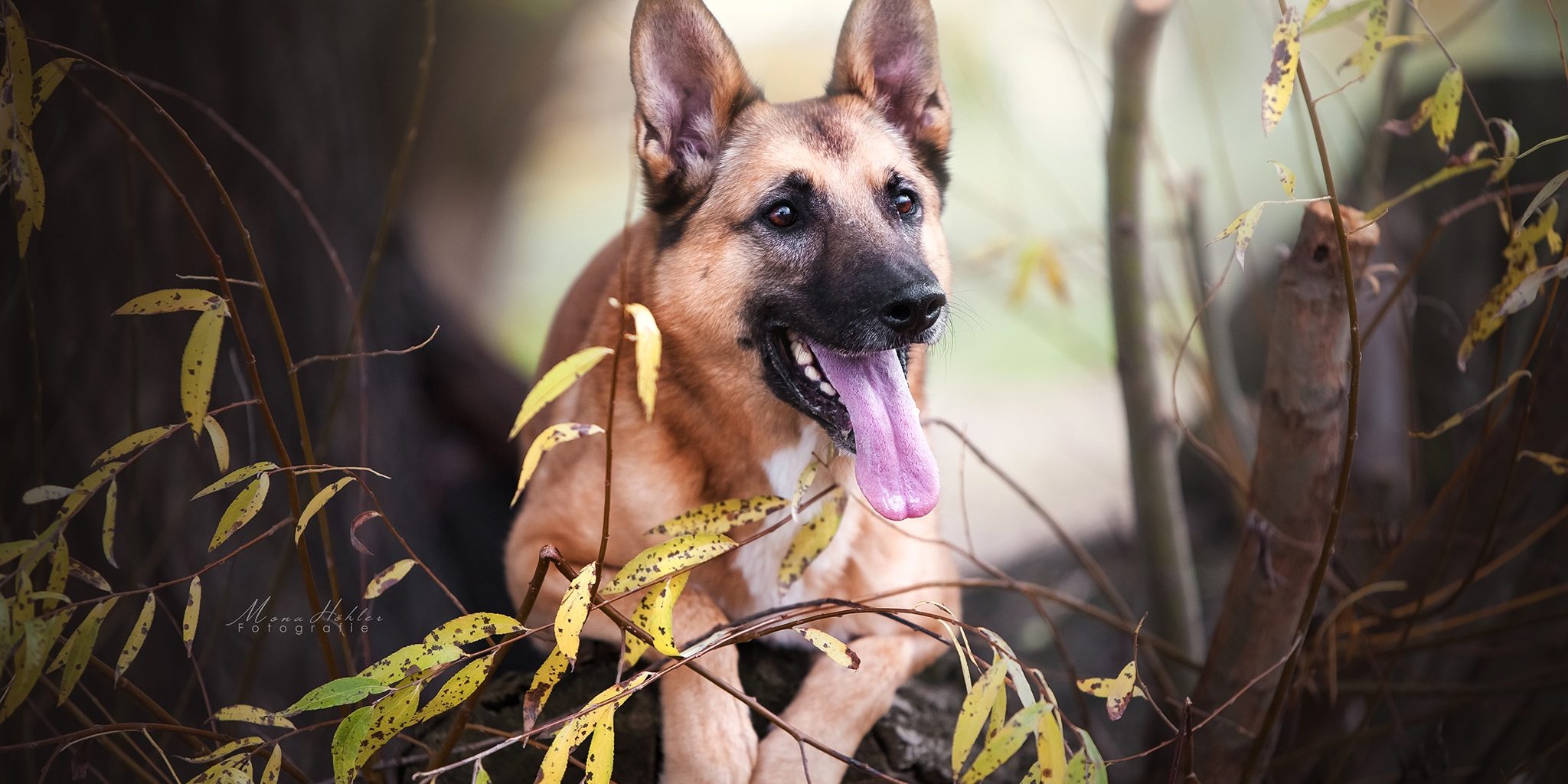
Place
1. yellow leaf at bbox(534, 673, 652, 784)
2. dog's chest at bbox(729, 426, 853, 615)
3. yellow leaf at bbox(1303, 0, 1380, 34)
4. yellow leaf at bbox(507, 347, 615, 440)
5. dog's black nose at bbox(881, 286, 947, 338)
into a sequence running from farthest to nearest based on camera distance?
dog's chest at bbox(729, 426, 853, 615) < dog's black nose at bbox(881, 286, 947, 338) < yellow leaf at bbox(1303, 0, 1380, 34) < yellow leaf at bbox(534, 673, 652, 784) < yellow leaf at bbox(507, 347, 615, 440)

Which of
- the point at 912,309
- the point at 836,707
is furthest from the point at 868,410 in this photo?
the point at 836,707

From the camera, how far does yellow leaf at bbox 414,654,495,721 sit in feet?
4.54

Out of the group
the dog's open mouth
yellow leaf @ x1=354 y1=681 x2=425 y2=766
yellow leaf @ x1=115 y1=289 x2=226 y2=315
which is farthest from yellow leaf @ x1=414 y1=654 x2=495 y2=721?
the dog's open mouth

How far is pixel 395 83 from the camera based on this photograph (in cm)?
370

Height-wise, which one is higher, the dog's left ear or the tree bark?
the dog's left ear

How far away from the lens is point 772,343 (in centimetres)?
216

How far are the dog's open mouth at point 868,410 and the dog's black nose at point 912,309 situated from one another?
0.10m

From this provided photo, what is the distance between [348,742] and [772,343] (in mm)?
1148

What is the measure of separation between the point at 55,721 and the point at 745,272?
1.97m

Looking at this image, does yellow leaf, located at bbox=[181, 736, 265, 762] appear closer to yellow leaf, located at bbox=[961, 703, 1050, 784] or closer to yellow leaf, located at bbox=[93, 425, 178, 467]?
yellow leaf, located at bbox=[93, 425, 178, 467]

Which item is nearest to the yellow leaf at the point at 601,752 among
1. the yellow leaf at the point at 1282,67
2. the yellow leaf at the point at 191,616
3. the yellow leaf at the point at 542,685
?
the yellow leaf at the point at 542,685

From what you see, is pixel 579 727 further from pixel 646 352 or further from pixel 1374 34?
pixel 1374 34

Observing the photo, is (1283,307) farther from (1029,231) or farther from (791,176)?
(1029,231)

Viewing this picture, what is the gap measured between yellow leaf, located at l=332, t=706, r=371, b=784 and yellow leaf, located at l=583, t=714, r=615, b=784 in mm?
305
